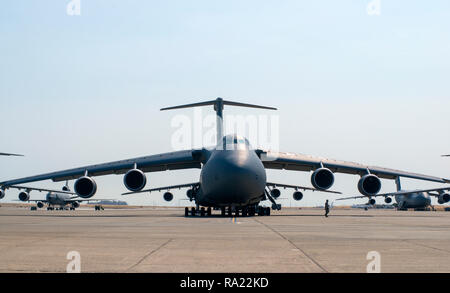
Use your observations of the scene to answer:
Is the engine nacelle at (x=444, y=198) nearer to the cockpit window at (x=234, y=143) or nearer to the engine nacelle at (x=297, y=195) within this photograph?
the engine nacelle at (x=297, y=195)

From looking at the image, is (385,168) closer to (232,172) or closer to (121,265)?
(232,172)

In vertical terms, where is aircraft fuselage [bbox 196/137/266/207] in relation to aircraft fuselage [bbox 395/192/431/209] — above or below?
below

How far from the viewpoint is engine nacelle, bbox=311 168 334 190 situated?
89.8 ft

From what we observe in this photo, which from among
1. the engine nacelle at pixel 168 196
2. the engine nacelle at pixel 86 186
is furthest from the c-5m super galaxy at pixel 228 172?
the engine nacelle at pixel 168 196

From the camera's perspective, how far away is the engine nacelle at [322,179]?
27.4 metres

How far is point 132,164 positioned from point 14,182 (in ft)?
23.7

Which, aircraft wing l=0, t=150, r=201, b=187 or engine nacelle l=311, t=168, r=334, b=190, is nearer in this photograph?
engine nacelle l=311, t=168, r=334, b=190

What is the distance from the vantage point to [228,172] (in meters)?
23.0

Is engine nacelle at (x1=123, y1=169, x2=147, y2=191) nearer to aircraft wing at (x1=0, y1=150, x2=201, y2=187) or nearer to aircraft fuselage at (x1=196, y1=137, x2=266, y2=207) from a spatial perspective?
aircraft wing at (x1=0, y1=150, x2=201, y2=187)

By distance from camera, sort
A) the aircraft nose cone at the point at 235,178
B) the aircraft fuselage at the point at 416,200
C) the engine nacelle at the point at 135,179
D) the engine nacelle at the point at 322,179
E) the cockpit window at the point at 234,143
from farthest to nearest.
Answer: the aircraft fuselage at the point at 416,200 < the engine nacelle at the point at 322,179 < the engine nacelle at the point at 135,179 < the cockpit window at the point at 234,143 < the aircraft nose cone at the point at 235,178

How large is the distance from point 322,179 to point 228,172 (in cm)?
700

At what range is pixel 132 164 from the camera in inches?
1113

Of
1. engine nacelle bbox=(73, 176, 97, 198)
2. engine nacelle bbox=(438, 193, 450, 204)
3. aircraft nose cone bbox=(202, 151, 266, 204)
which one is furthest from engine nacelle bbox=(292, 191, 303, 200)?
engine nacelle bbox=(438, 193, 450, 204)
